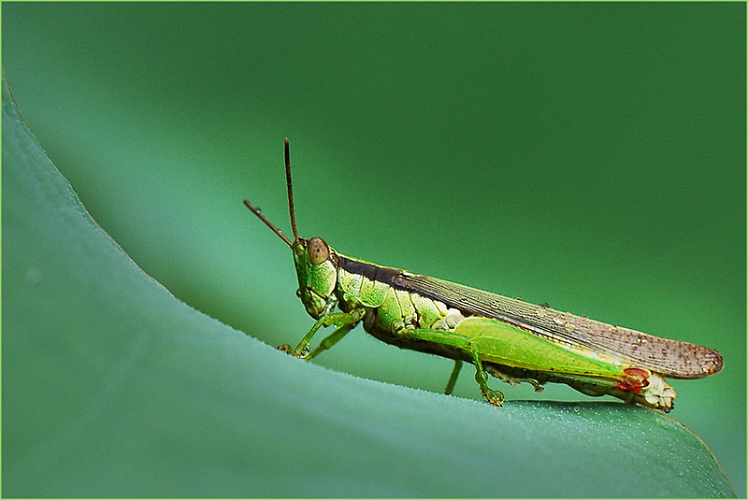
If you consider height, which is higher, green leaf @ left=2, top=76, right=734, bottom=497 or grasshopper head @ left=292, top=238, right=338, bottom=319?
grasshopper head @ left=292, top=238, right=338, bottom=319

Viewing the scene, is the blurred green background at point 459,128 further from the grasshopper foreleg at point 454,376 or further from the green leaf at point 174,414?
the green leaf at point 174,414

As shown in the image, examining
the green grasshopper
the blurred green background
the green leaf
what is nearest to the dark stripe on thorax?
the green grasshopper

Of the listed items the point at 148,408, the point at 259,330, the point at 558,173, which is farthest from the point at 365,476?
the point at 558,173

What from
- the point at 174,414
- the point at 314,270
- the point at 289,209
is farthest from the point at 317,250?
the point at 174,414

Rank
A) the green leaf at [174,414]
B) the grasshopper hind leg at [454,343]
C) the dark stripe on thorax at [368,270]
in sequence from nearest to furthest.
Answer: the green leaf at [174,414] < the grasshopper hind leg at [454,343] < the dark stripe on thorax at [368,270]

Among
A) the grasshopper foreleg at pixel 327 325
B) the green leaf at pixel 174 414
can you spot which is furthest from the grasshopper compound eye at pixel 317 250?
the green leaf at pixel 174 414

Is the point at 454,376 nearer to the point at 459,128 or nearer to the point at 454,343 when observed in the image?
the point at 454,343

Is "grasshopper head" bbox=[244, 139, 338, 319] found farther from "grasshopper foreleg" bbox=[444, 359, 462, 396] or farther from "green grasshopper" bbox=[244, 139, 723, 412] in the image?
"grasshopper foreleg" bbox=[444, 359, 462, 396]
